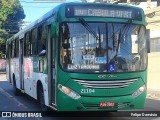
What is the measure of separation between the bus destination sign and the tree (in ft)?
151

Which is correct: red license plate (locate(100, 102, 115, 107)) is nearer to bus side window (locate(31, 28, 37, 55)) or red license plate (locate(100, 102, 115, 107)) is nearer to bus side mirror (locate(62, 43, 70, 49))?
bus side mirror (locate(62, 43, 70, 49))

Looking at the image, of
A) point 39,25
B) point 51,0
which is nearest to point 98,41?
point 39,25

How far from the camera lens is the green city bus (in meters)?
9.59

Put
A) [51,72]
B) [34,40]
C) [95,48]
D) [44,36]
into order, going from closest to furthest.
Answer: [95,48]
[51,72]
[44,36]
[34,40]

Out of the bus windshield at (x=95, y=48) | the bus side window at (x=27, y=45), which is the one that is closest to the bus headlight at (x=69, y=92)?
the bus windshield at (x=95, y=48)

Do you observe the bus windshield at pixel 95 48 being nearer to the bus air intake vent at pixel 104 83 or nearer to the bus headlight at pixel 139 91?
the bus air intake vent at pixel 104 83

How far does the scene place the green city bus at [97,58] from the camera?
959cm

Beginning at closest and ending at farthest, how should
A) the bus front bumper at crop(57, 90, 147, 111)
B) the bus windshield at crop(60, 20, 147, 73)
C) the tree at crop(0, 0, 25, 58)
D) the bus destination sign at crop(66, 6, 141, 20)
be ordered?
1. the bus front bumper at crop(57, 90, 147, 111)
2. the bus windshield at crop(60, 20, 147, 73)
3. the bus destination sign at crop(66, 6, 141, 20)
4. the tree at crop(0, 0, 25, 58)

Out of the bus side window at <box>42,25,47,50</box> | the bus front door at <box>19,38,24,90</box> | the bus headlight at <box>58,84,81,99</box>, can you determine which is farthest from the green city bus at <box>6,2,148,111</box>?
the bus front door at <box>19,38,24,90</box>

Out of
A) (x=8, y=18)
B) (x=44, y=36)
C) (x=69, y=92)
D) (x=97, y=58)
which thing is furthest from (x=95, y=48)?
(x=8, y=18)

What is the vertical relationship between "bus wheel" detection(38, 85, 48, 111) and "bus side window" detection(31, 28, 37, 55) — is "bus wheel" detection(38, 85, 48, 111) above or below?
below

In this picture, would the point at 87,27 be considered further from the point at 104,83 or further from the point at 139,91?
the point at 139,91

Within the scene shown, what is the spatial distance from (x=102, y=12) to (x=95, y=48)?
991mm

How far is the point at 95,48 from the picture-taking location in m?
9.77
